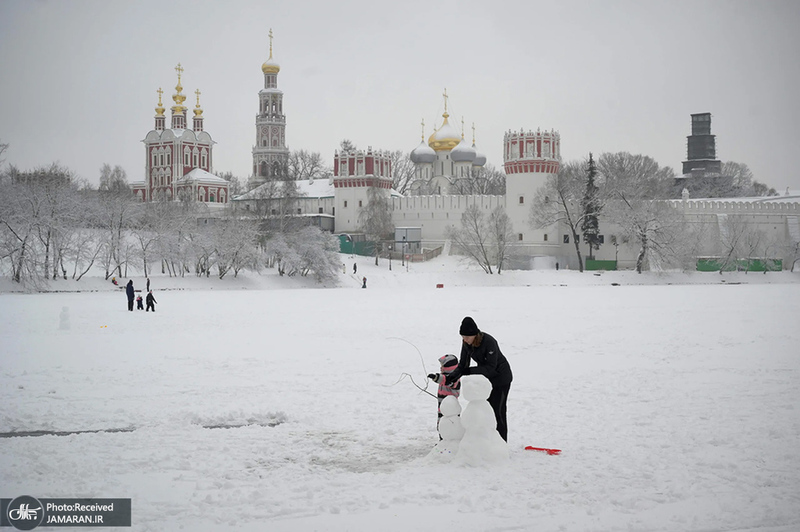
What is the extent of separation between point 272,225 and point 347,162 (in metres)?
15.6

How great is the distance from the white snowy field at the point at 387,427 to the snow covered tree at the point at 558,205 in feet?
121

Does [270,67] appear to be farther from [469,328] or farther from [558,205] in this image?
[469,328]

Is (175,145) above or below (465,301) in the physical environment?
above

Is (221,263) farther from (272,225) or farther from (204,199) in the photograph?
(204,199)

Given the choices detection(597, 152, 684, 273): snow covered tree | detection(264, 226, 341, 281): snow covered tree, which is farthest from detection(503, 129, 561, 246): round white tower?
detection(264, 226, 341, 281): snow covered tree

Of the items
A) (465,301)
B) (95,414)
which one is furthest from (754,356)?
(465,301)

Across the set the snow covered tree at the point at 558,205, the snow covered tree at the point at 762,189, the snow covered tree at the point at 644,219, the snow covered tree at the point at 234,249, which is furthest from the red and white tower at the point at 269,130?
the snow covered tree at the point at 762,189

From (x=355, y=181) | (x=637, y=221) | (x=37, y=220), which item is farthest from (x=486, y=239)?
(x=37, y=220)

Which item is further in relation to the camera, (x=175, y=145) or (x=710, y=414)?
(x=175, y=145)

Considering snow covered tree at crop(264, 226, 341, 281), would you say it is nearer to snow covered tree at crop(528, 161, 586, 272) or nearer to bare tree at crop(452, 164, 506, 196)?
snow covered tree at crop(528, 161, 586, 272)

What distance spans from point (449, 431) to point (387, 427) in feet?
4.89

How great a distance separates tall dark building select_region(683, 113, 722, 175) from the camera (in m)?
103

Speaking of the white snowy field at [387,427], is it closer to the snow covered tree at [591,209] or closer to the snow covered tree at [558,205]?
the snow covered tree at [591,209]

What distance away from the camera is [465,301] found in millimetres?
29344
